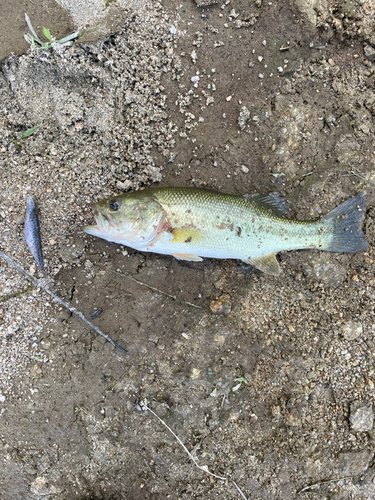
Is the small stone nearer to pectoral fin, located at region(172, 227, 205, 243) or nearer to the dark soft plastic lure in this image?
pectoral fin, located at region(172, 227, 205, 243)

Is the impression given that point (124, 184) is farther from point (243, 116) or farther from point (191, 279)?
point (243, 116)

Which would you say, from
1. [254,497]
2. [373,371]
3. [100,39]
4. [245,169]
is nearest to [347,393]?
[373,371]

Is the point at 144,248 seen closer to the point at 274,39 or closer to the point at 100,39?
the point at 100,39

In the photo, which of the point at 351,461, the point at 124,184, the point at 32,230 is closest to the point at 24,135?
the point at 32,230

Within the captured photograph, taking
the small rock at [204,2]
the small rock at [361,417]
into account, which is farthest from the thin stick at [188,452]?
the small rock at [204,2]

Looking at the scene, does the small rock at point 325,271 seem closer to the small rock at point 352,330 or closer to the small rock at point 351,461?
the small rock at point 352,330

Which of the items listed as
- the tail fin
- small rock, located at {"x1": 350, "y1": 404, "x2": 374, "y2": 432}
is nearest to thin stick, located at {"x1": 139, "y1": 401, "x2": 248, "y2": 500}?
small rock, located at {"x1": 350, "y1": 404, "x2": 374, "y2": 432}

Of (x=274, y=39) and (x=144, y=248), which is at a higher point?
(x=274, y=39)
